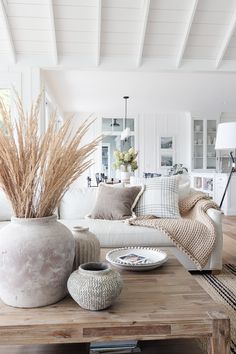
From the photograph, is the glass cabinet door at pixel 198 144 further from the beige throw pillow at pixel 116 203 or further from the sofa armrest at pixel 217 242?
the sofa armrest at pixel 217 242

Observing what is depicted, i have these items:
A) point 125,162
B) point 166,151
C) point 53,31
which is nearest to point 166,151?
point 166,151

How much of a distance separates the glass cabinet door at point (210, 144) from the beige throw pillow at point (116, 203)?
19.5 ft

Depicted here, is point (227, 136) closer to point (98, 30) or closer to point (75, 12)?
point (98, 30)

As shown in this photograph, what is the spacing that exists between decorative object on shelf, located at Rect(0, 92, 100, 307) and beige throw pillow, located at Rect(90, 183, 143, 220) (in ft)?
6.41

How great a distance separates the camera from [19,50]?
4230mm

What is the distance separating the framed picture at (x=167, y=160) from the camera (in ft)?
29.4

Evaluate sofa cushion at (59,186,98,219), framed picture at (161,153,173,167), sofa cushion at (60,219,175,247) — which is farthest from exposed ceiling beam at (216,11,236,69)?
framed picture at (161,153,173,167)

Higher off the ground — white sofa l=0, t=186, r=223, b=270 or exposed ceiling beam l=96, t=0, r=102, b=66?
exposed ceiling beam l=96, t=0, r=102, b=66

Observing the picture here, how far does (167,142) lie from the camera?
8.99 m

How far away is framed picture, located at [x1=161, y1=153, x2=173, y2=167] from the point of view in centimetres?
895

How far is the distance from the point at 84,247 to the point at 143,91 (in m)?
5.73

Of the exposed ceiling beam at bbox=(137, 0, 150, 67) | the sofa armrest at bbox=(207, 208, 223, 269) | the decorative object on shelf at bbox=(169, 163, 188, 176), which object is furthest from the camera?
the decorative object on shelf at bbox=(169, 163, 188, 176)

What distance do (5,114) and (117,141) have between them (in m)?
8.18

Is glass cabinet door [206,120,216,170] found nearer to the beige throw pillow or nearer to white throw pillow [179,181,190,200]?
white throw pillow [179,181,190,200]
